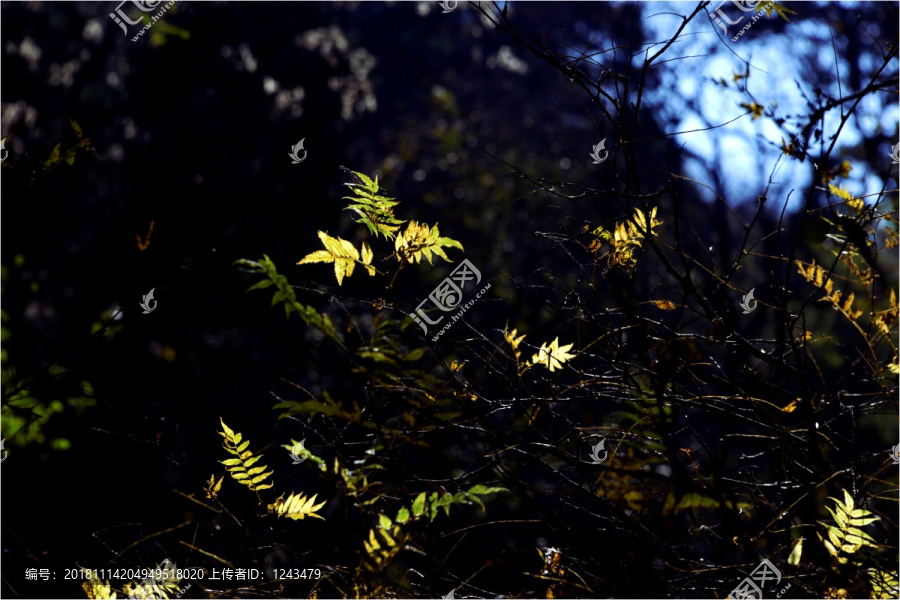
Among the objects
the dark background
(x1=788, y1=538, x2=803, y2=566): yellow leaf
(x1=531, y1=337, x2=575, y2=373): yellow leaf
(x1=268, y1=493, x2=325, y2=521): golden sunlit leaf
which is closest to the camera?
(x1=788, y1=538, x2=803, y2=566): yellow leaf

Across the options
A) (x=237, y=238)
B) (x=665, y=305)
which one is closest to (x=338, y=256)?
(x=665, y=305)

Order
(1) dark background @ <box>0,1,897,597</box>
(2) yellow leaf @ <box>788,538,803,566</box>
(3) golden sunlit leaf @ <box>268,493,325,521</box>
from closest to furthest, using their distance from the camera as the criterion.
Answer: (2) yellow leaf @ <box>788,538,803,566</box> → (3) golden sunlit leaf @ <box>268,493,325,521</box> → (1) dark background @ <box>0,1,897,597</box>

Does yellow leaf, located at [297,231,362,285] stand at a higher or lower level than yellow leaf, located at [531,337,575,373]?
higher

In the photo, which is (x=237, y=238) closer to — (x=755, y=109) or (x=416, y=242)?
(x=416, y=242)

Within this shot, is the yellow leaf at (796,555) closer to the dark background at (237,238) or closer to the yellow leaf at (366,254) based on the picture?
the dark background at (237,238)

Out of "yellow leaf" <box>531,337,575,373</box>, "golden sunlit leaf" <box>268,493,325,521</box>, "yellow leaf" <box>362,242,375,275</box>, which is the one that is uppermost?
"yellow leaf" <box>362,242,375,275</box>

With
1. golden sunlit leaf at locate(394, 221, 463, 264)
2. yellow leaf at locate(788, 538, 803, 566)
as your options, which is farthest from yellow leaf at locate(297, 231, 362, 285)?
yellow leaf at locate(788, 538, 803, 566)

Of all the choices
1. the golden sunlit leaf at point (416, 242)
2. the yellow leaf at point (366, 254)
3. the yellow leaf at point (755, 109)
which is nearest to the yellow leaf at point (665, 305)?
the golden sunlit leaf at point (416, 242)

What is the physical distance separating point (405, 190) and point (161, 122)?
6.53 meters

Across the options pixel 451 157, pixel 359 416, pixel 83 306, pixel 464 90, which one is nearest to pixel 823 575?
pixel 359 416

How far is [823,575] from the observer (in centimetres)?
200

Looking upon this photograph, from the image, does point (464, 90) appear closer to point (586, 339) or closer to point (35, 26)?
point (35, 26)

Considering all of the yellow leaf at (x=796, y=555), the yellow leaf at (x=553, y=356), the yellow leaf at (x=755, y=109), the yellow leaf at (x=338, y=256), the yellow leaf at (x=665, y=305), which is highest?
the yellow leaf at (x=755, y=109)

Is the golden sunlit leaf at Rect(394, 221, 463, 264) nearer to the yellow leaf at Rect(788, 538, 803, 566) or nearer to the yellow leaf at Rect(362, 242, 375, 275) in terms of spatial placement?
the yellow leaf at Rect(362, 242, 375, 275)
